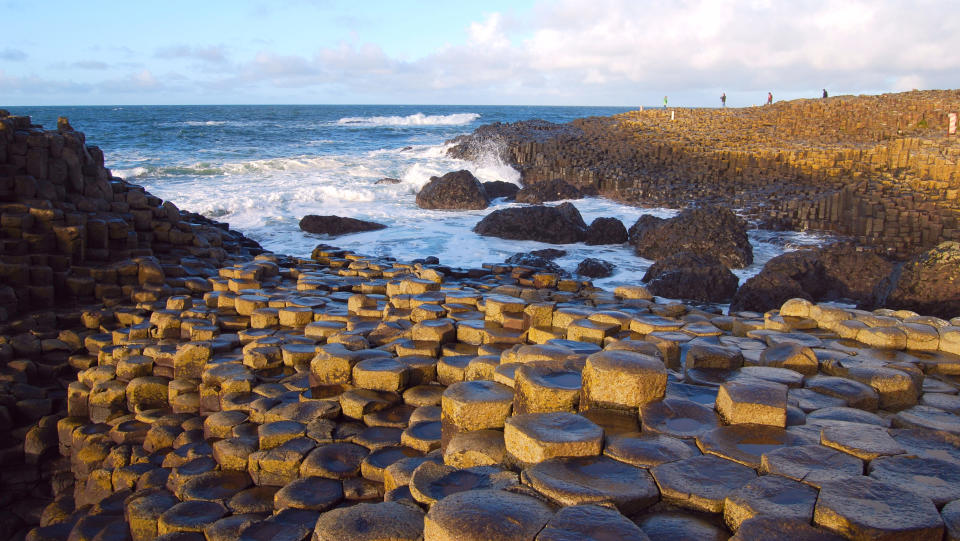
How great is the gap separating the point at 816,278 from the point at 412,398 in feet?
24.1

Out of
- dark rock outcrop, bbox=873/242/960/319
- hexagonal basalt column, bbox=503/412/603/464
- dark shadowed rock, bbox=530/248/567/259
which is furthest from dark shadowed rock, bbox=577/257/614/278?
hexagonal basalt column, bbox=503/412/603/464

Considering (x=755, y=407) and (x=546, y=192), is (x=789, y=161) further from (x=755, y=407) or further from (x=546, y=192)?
(x=755, y=407)

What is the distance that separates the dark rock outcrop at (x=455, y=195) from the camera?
59.2ft

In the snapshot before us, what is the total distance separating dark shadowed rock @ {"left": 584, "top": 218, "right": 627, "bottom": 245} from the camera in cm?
1327

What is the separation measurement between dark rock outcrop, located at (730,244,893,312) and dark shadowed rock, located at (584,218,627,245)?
4.26 metres

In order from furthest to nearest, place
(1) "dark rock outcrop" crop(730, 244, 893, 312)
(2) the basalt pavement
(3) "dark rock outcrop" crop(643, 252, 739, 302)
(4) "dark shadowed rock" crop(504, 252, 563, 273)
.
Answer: (4) "dark shadowed rock" crop(504, 252, 563, 273)
(3) "dark rock outcrop" crop(643, 252, 739, 302)
(1) "dark rock outcrop" crop(730, 244, 893, 312)
(2) the basalt pavement

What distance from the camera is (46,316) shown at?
22.2 feet

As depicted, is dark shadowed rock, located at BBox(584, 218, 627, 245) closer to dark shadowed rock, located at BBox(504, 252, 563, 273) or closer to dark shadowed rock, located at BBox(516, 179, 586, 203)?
dark shadowed rock, located at BBox(504, 252, 563, 273)

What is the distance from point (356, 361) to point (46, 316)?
453 centimetres

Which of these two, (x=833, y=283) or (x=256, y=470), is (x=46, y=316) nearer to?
(x=256, y=470)

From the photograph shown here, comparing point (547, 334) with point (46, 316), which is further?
point (46, 316)

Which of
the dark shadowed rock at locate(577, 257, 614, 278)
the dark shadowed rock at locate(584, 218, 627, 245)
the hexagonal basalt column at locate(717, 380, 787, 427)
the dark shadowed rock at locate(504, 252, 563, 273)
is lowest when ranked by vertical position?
the dark shadowed rock at locate(577, 257, 614, 278)

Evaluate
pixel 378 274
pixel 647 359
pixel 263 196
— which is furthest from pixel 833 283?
pixel 263 196

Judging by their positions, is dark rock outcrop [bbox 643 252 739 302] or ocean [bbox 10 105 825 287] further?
ocean [bbox 10 105 825 287]
